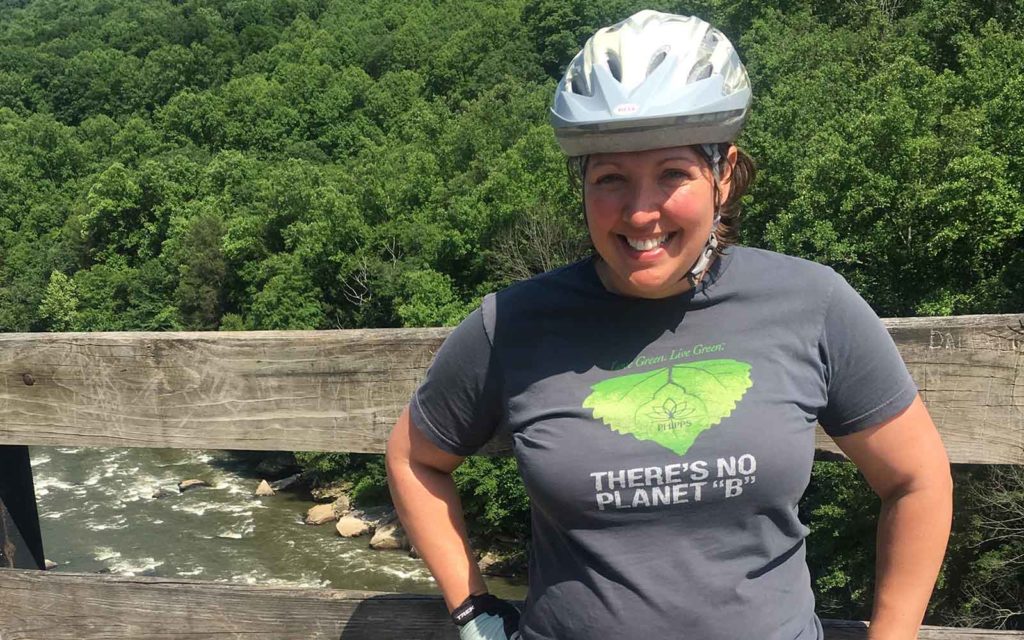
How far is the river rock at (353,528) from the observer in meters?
24.5

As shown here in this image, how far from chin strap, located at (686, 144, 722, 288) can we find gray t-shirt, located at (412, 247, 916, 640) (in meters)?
0.03

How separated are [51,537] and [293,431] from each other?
23.1 meters

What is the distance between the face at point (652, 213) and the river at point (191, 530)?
1853cm

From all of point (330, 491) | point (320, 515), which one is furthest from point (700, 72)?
point (330, 491)

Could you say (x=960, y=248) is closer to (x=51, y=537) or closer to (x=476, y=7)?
(x=51, y=537)

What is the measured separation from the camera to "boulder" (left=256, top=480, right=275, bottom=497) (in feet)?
91.0

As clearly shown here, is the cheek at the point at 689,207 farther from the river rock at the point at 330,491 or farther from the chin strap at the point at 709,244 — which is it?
the river rock at the point at 330,491

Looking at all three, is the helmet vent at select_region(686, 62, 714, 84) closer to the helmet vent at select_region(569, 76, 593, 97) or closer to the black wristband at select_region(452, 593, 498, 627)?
the helmet vent at select_region(569, 76, 593, 97)

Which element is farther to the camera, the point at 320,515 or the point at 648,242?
the point at 320,515

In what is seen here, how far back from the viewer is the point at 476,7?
65438mm

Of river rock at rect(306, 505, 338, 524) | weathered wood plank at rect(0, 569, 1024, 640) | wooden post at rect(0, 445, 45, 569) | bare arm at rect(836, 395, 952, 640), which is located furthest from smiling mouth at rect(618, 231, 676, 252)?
river rock at rect(306, 505, 338, 524)

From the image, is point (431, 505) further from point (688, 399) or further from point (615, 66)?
point (615, 66)

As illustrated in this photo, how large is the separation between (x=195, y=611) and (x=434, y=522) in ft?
2.54

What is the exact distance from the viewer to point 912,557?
5.46 feet
